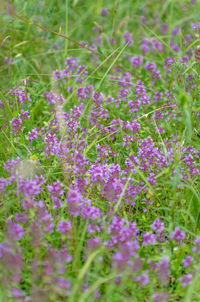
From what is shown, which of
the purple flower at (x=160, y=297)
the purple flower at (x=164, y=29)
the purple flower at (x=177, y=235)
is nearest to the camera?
the purple flower at (x=160, y=297)

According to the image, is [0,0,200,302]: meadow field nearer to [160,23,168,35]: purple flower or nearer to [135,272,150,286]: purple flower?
[135,272,150,286]: purple flower

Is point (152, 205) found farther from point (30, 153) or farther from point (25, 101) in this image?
point (25, 101)

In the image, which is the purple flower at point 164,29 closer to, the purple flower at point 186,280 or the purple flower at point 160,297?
the purple flower at point 186,280

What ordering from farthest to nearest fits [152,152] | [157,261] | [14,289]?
[152,152] < [157,261] < [14,289]

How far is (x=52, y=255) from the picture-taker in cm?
211

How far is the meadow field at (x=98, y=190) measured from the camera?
214 centimetres

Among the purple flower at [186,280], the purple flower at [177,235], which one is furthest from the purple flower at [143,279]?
the purple flower at [177,235]

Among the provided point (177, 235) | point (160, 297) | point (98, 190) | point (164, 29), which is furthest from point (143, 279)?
point (164, 29)

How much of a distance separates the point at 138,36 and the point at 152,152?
307cm

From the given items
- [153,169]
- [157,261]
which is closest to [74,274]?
[157,261]

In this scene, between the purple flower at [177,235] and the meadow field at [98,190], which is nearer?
the meadow field at [98,190]

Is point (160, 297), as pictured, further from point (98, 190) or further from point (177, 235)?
point (98, 190)

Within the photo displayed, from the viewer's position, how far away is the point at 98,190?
2.83 meters

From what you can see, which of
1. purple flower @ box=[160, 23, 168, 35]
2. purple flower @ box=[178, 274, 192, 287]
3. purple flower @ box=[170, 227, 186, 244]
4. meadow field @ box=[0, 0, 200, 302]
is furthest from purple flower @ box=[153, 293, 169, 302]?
purple flower @ box=[160, 23, 168, 35]
